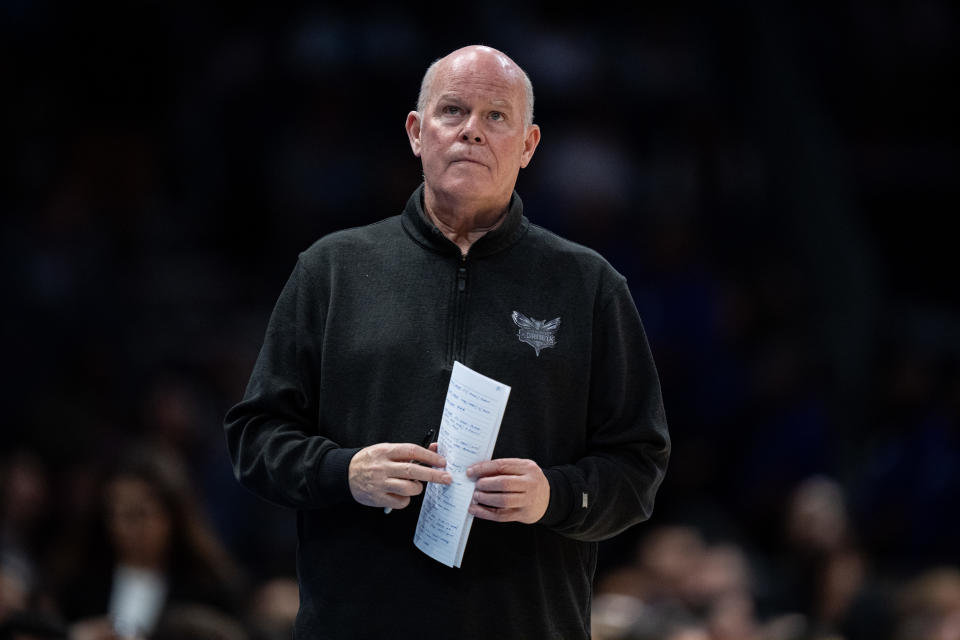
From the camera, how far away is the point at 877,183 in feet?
29.1

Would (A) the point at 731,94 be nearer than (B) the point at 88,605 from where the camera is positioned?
No

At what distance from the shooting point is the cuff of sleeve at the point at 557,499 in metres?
2.45

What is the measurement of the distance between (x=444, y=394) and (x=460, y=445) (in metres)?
0.13

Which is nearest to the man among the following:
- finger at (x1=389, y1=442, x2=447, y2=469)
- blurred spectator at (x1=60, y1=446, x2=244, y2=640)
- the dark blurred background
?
finger at (x1=389, y1=442, x2=447, y2=469)

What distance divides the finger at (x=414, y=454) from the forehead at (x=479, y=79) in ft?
2.32

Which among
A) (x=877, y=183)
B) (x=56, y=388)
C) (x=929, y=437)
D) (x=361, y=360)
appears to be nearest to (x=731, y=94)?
(x=877, y=183)

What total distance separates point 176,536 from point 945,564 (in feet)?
11.2

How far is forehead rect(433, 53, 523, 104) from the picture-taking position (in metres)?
2.65

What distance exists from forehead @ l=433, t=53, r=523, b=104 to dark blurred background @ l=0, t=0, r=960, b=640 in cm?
392

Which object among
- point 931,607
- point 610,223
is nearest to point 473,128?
point 931,607

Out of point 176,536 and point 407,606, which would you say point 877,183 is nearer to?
Answer: point 176,536

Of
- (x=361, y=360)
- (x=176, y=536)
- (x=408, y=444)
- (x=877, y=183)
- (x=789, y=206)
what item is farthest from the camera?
(x=877, y=183)

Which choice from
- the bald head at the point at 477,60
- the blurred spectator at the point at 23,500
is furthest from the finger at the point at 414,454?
the blurred spectator at the point at 23,500

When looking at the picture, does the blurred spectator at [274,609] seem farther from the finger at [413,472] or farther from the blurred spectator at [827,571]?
the finger at [413,472]
